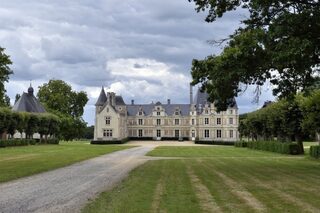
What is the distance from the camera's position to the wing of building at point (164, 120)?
113438 mm

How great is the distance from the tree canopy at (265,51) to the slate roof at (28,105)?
2914 inches

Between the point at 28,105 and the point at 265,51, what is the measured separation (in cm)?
7976

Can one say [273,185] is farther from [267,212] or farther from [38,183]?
[38,183]

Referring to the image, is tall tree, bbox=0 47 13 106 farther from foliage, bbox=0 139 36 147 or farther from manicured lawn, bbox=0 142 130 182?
foliage, bbox=0 139 36 147

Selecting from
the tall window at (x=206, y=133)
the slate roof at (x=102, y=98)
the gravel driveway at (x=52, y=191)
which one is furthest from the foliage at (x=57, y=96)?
the gravel driveway at (x=52, y=191)

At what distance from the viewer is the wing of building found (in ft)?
372

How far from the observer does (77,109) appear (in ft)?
374

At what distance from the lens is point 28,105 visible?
311ft

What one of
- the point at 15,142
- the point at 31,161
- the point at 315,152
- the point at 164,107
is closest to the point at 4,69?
the point at 31,161

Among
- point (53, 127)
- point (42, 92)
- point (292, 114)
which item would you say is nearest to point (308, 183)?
point (292, 114)

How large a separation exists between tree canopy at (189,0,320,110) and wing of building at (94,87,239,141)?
88.6m

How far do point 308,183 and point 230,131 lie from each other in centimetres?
10200

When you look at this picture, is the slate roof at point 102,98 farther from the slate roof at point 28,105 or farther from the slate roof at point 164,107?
the slate roof at point 28,105

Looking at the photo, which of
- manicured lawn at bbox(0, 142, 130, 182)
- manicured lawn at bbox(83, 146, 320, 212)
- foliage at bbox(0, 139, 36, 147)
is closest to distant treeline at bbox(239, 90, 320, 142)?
manicured lawn at bbox(83, 146, 320, 212)
